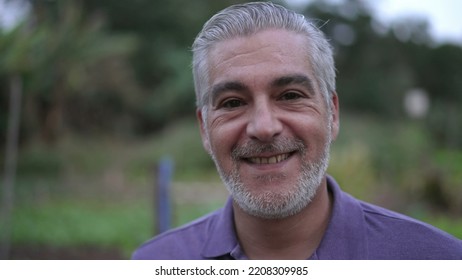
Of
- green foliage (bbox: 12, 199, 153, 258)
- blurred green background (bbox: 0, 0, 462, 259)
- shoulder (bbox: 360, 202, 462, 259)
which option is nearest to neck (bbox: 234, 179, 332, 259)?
shoulder (bbox: 360, 202, 462, 259)

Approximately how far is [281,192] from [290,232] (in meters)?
0.14

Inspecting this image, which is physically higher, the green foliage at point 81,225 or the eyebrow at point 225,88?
the eyebrow at point 225,88

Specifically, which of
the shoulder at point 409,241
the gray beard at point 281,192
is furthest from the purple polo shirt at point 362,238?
the gray beard at point 281,192

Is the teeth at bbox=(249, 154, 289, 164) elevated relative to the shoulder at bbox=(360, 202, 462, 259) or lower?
elevated

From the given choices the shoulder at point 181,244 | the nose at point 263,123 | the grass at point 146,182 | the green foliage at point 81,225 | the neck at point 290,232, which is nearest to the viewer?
the nose at point 263,123

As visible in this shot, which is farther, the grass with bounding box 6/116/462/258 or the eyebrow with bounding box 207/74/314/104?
the grass with bounding box 6/116/462/258

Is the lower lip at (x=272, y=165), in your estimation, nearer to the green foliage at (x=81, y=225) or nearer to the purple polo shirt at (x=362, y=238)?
the purple polo shirt at (x=362, y=238)

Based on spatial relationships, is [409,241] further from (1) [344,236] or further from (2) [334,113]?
(2) [334,113]

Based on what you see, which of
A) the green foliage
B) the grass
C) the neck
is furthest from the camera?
the grass

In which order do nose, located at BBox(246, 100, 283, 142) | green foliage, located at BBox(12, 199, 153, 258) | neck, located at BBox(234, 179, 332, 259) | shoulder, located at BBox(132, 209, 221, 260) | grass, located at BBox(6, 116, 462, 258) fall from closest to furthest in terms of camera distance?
nose, located at BBox(246, 100, 283, 142) → neck, located at BBox(234, 179, 332, 259) → shoulder, located at BBox(132, 209, 221, 260) → green foliage, located at BBox(12, 199, 153, 258) → grass, located at BBox(6, 116, 462, 258)

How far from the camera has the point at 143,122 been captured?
16562 millimetres

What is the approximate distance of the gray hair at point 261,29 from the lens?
1.40 meters

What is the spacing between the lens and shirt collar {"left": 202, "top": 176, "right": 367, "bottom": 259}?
4.57ft

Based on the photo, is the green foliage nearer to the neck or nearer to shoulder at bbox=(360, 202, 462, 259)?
the neck
